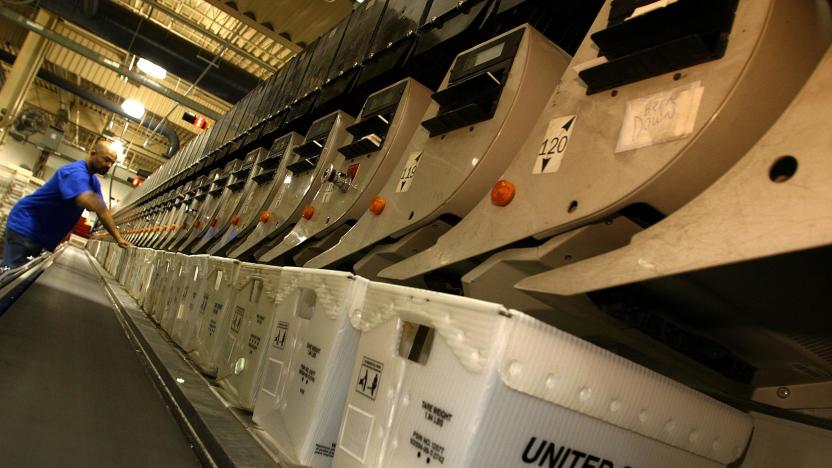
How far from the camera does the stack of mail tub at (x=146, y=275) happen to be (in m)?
3.74

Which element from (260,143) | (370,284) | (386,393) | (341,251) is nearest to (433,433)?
(386,393)

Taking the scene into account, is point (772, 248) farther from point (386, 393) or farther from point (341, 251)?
point (341, 251)

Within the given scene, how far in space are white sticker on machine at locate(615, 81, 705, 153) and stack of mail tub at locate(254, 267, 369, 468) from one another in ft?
1.94

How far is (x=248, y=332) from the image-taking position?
1.68 meters

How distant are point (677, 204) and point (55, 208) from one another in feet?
11.4

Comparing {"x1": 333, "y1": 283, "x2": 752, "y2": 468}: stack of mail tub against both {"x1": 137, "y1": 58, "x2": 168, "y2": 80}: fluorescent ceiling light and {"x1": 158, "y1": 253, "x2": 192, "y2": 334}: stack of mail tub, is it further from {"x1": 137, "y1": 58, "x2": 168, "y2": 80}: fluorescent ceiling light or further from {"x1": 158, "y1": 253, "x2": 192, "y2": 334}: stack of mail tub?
{"x1": 137, "y1": 58, "x2": 168, "y2": 80}: fluorescent ceiling light

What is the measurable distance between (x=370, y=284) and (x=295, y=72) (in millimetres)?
3238

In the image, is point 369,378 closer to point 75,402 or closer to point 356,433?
point 356,433

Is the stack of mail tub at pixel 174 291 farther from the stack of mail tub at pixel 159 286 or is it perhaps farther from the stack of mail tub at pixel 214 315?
the stack of mail tub at pixel 214 315

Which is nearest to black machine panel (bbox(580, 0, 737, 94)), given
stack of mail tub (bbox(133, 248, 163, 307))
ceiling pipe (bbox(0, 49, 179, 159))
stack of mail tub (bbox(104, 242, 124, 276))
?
stack of mail tub (bbox(133, 248, 163, 307))

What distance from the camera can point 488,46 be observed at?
5.30ft

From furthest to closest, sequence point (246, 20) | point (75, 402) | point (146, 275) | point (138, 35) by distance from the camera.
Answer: point (138, 35) < point (246, 20) < point (146, 275) < point (75, 402)

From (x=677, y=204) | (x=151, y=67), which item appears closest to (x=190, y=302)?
(x=677, y=204)

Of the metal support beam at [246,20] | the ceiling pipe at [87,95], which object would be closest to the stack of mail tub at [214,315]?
the metal support beam at [246,20]
